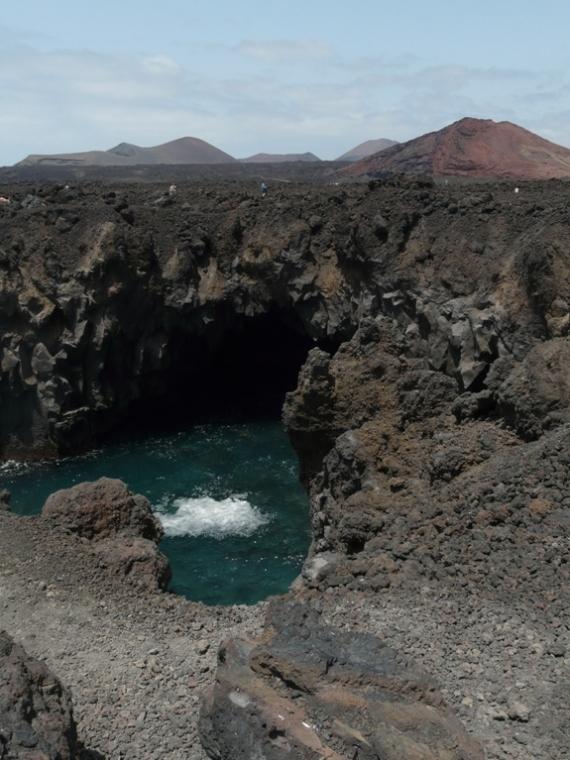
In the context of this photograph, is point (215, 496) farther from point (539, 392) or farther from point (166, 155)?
point (166, 155)

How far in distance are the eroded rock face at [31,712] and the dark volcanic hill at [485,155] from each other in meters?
56.6

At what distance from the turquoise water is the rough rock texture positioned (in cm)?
506

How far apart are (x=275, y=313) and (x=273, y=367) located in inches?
247

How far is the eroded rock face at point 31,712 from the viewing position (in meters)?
9.57

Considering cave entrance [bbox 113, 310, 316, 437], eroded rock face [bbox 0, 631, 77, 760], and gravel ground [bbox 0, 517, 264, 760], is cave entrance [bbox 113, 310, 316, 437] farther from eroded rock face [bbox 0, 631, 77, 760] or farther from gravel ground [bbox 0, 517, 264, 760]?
eroded rock face [bbox 0, 631, 77, 760]

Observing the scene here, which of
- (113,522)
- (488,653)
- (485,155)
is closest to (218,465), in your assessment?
(113,522)

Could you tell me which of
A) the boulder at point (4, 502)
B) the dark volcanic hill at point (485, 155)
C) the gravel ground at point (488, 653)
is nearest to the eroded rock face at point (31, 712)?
the gravel ground at point (488, 653)

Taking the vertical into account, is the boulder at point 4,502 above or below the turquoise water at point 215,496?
above

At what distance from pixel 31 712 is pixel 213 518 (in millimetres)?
21203

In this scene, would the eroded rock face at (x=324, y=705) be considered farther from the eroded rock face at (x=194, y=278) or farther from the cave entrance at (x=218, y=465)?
the eroded rock face at (x=194, y=278)

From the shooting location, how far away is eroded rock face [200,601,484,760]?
9.66 meters

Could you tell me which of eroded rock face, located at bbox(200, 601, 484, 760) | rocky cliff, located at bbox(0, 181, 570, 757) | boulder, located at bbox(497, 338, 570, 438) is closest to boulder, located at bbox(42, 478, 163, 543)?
rocky cliff, located at bbox(0, 181, 570, 757)

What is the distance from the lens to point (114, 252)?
3800 centimetres

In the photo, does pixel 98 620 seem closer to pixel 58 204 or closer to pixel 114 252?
pixel 114 252
